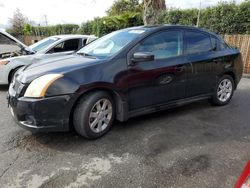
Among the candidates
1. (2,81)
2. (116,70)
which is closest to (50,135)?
(116,70)

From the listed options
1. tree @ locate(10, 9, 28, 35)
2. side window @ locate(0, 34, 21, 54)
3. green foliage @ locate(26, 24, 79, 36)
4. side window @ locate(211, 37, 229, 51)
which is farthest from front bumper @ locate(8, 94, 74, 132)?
tree @ locate(10, 9, 28, 35)

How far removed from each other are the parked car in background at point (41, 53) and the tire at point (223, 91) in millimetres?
3075

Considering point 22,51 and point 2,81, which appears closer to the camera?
point 2,81

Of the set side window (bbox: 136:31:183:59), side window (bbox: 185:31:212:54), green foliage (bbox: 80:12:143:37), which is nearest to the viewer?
side window (bbox: 136:31:183:59)

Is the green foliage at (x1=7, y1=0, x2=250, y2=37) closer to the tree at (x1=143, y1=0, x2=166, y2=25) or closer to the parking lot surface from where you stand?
the tree at (x1=143, y1=0, x2=166, y2=25)

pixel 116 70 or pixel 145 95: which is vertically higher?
pixel 116 70

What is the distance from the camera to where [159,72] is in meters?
3.66

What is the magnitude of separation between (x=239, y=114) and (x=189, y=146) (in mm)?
1795

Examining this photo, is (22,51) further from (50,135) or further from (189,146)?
(189,146)

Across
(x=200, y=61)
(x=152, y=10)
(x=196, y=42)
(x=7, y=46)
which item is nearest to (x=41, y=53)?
(x=7, y=46)

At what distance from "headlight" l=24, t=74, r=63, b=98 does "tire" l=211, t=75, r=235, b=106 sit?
316 centimetres

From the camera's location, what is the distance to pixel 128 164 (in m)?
2.71

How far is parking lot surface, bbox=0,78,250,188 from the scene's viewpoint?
2438 millimetres

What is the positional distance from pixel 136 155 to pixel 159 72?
138 cm
